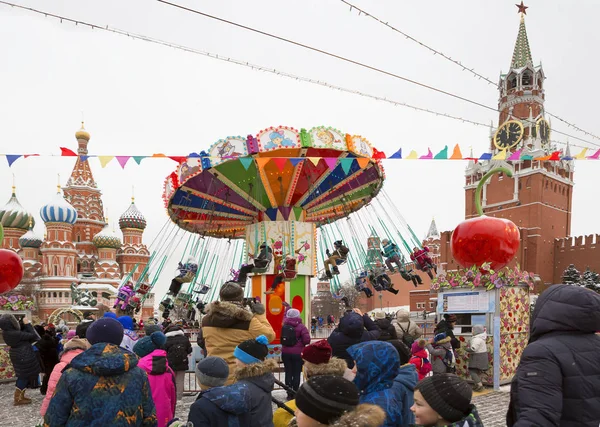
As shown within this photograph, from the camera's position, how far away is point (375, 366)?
2.89 metres

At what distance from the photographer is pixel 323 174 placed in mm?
12883

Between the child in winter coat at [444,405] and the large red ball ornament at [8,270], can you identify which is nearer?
the child in winter coat at [444,405]

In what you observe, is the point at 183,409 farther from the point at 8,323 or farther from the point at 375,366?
the point at 375,366

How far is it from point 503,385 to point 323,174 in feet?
21.6

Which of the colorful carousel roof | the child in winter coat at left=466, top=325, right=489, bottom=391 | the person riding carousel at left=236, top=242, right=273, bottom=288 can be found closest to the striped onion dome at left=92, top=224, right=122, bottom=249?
the colorful carousel roof

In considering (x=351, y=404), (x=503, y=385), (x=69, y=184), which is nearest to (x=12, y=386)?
(x=503, y=385)

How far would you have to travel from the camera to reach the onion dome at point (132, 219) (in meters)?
46.6

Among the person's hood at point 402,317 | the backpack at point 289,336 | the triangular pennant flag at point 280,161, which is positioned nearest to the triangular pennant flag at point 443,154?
the triangular pennant flag at point 280,161

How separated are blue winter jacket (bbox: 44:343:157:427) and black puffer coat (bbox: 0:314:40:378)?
6636mm

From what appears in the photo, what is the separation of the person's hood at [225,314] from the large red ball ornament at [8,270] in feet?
27.7

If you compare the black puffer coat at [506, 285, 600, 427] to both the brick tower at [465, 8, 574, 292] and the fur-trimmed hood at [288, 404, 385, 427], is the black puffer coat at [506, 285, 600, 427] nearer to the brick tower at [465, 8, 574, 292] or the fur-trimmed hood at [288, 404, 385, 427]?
the fur-trimmed hood at [288, 404, 385, 427]

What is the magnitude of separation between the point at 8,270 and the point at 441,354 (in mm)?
9536

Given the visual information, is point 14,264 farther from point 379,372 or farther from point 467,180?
point 467,180

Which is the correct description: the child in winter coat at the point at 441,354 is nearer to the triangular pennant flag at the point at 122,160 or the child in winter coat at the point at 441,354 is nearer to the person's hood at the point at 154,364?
the person's hood at the point at 154,364
